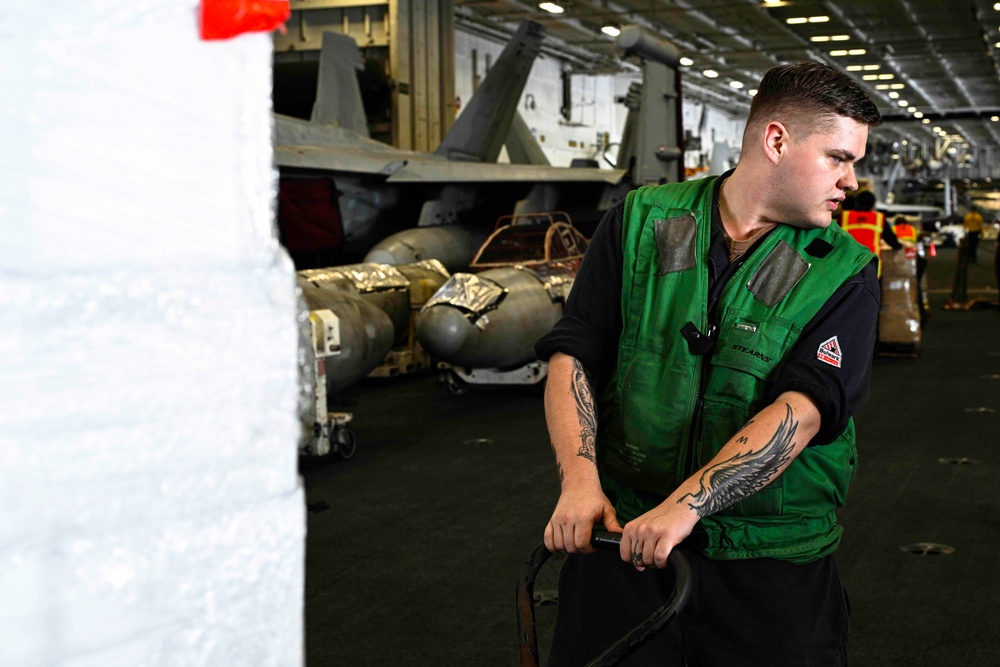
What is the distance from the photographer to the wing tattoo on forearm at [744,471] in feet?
5.25

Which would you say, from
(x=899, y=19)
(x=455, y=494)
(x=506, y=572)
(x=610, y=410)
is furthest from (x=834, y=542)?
(x=899, y=19)

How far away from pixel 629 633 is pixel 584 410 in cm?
50

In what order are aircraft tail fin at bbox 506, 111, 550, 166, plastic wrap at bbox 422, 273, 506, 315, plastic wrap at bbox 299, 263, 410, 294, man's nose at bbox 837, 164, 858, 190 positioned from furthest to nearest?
aircraft tail fin at bbox 506, 111, 550, 166 < plastic wrap at bbox 299, 263, 410, 294 < plastic wrap at bbox 422, 273, 506, 315 < man's nose at bbox 837, 164, 858, 190

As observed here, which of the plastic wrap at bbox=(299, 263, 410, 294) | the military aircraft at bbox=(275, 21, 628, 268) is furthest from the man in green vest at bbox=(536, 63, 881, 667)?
the military aircraft at bbox=(275, 21, 628, 268)

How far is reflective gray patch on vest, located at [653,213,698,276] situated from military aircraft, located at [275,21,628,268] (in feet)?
26.2

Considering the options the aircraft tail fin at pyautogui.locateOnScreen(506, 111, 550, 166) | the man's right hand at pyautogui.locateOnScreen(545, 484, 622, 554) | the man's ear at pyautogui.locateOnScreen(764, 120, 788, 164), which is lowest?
the man's right hand at pyautogui.locateOnScreen(545, 484, 622, 554)

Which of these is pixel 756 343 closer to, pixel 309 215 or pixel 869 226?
pixel 869 226

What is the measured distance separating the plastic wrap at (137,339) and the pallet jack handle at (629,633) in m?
0.79

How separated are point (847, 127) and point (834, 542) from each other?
76 cm

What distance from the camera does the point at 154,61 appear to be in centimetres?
65

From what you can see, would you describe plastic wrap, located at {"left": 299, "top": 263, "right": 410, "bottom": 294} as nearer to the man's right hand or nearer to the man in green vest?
the man in green vest

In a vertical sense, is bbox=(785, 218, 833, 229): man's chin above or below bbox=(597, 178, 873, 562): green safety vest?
above

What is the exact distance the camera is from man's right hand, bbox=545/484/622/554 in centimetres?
159

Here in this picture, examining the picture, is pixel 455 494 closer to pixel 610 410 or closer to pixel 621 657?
pixel 610 410
